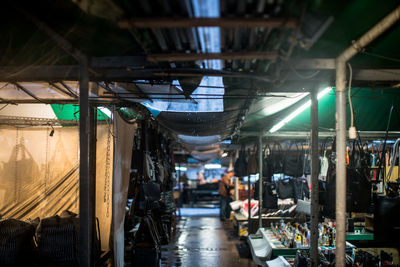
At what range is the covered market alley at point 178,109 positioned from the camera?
290 cm

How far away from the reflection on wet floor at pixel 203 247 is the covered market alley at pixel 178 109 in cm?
11

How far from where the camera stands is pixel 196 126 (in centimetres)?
707

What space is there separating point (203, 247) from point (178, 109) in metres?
7.26

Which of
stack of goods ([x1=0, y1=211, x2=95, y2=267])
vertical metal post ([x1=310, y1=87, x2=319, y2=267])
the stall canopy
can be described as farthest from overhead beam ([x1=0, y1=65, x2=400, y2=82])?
stack of goods ([x1=0, y1=211, x2=95, y2=267])

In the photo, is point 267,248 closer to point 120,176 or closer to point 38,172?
point 120,176

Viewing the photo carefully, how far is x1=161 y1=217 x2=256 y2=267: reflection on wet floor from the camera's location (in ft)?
31.0

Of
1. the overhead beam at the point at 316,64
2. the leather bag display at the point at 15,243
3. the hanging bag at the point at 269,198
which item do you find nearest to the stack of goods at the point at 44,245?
the leather bag display at the point at 15,243

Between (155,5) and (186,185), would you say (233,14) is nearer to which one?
(155,5)

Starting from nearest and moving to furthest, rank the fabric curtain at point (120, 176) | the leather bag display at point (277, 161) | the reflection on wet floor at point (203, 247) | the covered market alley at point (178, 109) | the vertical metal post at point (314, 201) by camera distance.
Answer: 1. the covered market alley at point (178, 109)
2. the vertical metal post at point (314, 201)
3. the fabric curtain at point (120, 176)
4. the reflection on wet floor at point (203, 247)
5. the leather bag display at point (277, 161)

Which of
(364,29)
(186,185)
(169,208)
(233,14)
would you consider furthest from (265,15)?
(186,185)

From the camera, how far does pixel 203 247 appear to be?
11266 millimetres

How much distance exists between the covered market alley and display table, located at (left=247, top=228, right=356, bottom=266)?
0.20ft

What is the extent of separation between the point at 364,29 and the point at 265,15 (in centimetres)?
174

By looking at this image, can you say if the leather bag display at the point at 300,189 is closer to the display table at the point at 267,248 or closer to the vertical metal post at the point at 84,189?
the display table at the point at 267,248
